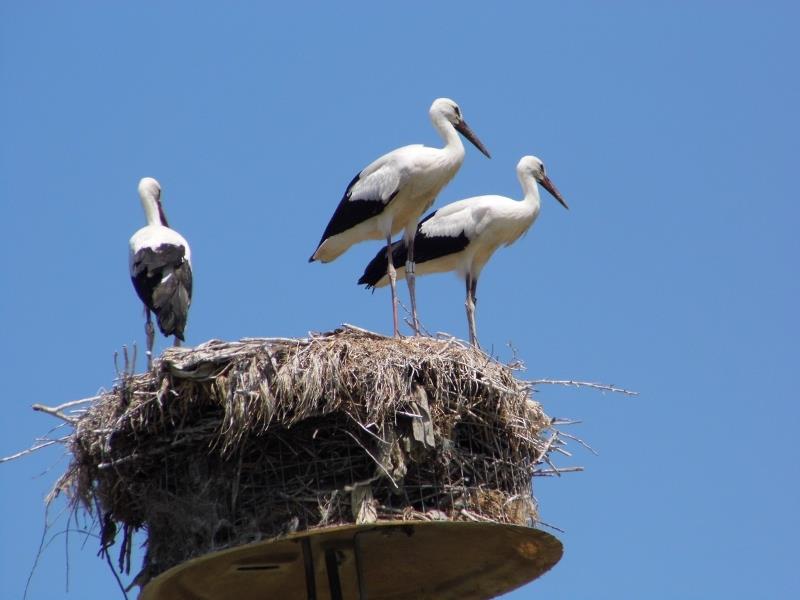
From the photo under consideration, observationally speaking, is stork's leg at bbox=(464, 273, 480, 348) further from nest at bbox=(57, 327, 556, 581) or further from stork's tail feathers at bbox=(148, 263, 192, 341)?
nest at bbox=(57, 327, 556, 581)

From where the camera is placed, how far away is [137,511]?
33.5 ft

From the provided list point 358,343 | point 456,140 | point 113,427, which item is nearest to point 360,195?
point 456,140

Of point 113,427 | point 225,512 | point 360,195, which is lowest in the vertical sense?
point 225,512

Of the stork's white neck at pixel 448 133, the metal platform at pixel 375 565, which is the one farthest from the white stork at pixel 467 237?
the metal platform at pixel 375 565

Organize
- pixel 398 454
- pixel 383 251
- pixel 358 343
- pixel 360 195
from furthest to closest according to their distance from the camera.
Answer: pixel 383 251
pixel 360 195
pixel 358 343
pixel 398 454

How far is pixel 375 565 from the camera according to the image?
33.9 feet

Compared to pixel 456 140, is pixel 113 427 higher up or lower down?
lower down

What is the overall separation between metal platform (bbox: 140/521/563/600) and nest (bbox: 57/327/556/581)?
14 centimetres

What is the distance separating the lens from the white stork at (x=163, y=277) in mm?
12812

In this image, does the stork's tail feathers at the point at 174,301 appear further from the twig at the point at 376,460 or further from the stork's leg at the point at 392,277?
the twig at the point at 376,460

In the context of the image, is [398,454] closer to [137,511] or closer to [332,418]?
[332,418]

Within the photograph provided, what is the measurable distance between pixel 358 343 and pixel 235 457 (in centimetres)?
109

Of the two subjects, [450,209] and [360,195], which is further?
[450,209]

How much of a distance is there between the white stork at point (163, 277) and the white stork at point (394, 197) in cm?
112
